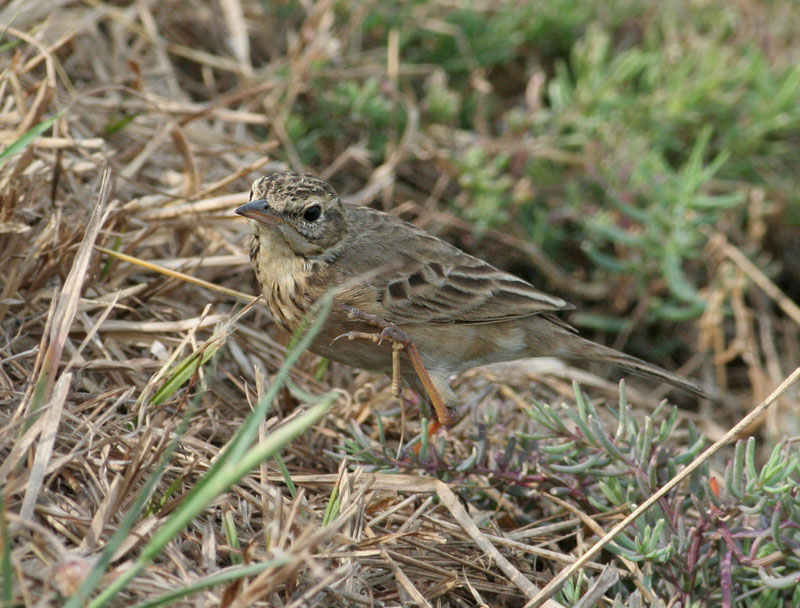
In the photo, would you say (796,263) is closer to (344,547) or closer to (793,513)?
(793,513)

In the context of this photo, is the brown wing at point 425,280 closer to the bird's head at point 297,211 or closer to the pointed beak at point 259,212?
the bird's head at point 297,211

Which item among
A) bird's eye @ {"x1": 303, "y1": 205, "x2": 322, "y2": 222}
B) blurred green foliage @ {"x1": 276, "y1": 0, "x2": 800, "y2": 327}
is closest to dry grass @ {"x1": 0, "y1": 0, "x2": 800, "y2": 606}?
blurred green foliage @ {"x1": 276, "y1": 0, "x2": 800, "y2": 327}

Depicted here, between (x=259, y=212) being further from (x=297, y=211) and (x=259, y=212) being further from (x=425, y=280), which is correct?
(x=425, y=280)

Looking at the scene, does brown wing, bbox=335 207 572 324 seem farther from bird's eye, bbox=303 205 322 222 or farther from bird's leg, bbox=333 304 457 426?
bird's leg, bbox=333 304 457 426

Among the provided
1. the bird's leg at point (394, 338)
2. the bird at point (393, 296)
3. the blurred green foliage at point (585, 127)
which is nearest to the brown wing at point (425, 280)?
the bird at point (393, 296)

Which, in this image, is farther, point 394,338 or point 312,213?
point 312,213

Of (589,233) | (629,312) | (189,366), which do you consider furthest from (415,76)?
(189,366)

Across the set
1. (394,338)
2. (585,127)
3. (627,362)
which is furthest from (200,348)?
(585,127)
